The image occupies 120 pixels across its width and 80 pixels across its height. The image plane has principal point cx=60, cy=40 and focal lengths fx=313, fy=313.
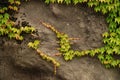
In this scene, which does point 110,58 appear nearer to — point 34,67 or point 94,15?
point 94,15

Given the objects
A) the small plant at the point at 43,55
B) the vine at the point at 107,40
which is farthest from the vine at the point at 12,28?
the vine at the point at 107,40

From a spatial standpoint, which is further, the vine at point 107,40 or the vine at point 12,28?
the vine at point 12,28

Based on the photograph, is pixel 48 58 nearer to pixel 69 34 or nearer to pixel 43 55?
pixel 43 55

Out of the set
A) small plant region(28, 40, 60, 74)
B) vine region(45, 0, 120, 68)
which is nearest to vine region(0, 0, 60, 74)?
small plant region(28, 40, 60, 74)

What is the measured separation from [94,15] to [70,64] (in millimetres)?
983

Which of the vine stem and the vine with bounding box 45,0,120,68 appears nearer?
the vine with bounding box 45,0,120,68

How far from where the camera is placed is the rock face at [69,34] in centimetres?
561

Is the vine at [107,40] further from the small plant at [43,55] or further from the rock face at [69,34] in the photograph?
the small plant at [43,55]

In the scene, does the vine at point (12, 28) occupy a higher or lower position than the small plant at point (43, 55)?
higher

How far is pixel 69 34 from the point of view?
5648mm

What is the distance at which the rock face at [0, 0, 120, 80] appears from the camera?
5609 mm

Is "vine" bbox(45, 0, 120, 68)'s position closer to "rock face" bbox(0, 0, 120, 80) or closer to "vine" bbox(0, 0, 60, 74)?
"rock face" bbox(0, 0, 120, 80)

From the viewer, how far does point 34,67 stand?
5793 millimetres

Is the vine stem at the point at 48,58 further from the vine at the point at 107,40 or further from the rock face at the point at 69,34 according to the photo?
the vine at the point at 107,40
